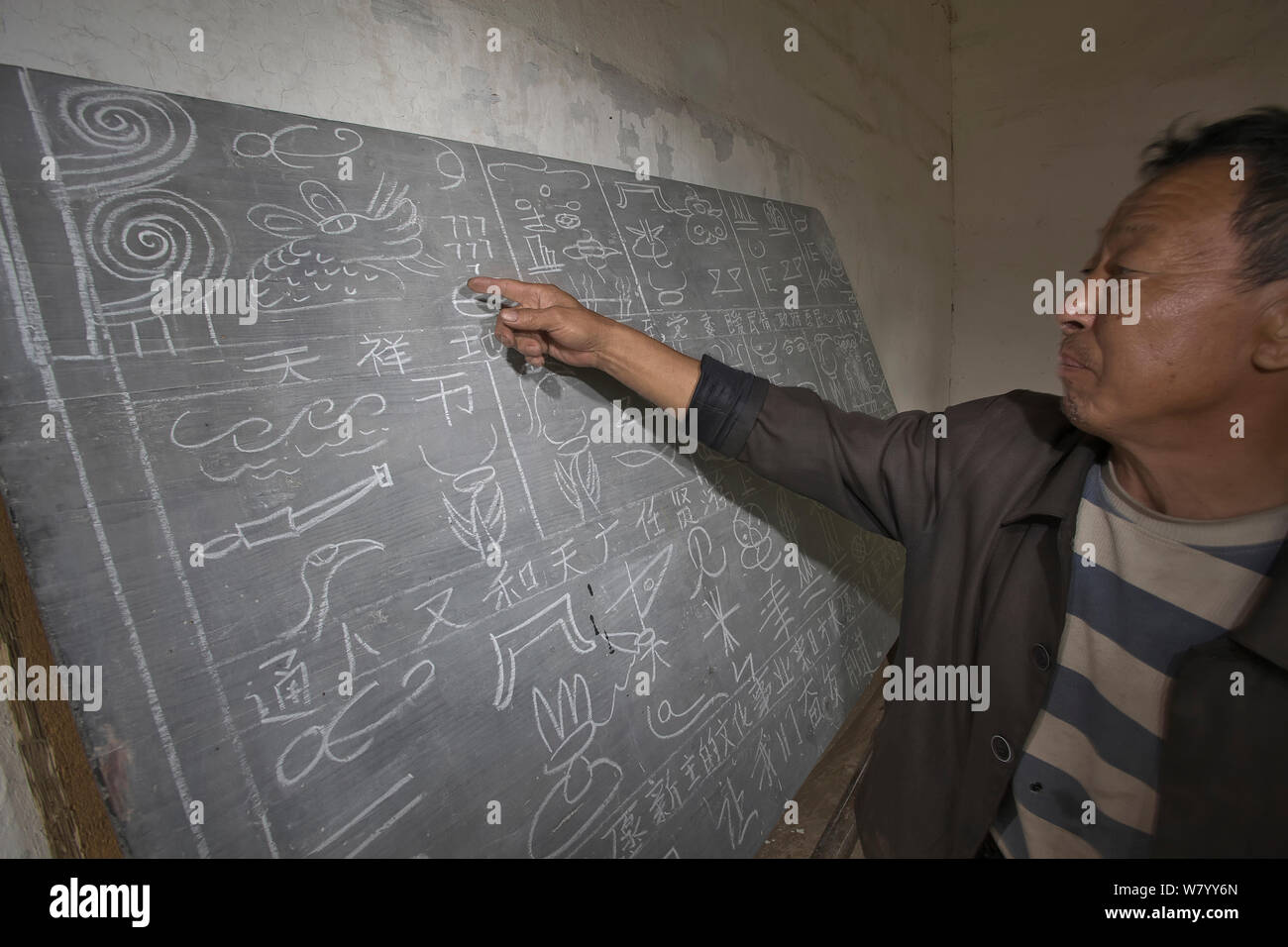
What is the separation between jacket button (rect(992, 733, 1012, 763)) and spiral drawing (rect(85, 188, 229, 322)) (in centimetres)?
176

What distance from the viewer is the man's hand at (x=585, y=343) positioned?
4.12 ft

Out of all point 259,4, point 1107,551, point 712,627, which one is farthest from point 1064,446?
point 259,4

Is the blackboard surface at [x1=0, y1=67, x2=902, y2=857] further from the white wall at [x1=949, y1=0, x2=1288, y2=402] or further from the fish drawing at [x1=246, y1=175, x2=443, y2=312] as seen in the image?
the white wall at [x1=949, y1=0, x2=1288, y2=402]

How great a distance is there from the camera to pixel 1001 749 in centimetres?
134

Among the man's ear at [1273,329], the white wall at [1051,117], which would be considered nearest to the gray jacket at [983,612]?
the man's ear at [1273,329]

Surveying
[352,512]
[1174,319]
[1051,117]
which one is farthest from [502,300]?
[1051,117]

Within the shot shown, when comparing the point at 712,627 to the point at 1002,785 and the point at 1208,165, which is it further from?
the point at 1208,165

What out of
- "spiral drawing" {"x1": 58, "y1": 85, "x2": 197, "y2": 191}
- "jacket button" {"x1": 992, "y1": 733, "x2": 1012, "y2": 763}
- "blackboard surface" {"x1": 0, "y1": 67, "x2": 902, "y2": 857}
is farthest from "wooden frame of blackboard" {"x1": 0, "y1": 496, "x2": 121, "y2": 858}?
"jacket button" {"x1": 992, "y1": 733, "x2": 1012, "y2": 763}

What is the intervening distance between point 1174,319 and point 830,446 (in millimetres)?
716

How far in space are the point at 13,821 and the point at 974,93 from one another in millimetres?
6931

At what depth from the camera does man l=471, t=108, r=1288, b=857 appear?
1046mm

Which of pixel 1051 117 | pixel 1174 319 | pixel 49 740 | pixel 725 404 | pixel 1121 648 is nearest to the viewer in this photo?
pixel 49 740

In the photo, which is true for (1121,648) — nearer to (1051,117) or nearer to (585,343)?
(585,343)

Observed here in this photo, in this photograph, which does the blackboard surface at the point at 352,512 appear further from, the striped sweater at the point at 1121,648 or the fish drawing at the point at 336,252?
the striped sweater at the point at 1121,648
